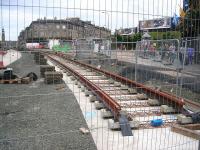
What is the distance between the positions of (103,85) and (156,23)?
7.48 m

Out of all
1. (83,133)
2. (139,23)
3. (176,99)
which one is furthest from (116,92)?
(139,23)

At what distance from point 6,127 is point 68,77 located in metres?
8.87

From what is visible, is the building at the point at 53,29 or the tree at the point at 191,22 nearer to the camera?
the building at the point at 53,29

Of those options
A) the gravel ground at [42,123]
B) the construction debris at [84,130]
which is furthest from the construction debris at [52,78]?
the construction debris at [84,130]

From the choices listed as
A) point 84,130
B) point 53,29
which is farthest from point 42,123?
point 53,29

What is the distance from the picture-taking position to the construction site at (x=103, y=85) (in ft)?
12.8

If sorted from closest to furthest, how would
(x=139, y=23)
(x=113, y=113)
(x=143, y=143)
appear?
1. (x=139, y=23)
2. (x=143, y=143)
3. (x=113, y=113)

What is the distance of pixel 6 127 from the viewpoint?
6945 millimetres

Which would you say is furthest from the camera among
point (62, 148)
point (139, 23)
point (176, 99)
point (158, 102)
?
point (158, 102)

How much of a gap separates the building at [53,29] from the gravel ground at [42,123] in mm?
747

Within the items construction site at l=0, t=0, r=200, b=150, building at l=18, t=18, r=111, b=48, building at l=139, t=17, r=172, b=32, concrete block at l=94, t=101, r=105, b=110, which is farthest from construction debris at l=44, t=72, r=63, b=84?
building at l=18, t=18, r=111, b=48

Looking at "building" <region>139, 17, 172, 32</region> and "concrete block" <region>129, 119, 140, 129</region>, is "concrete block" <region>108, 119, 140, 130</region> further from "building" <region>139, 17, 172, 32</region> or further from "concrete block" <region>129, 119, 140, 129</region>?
"building" <region>139, 17, 172, 32</region>

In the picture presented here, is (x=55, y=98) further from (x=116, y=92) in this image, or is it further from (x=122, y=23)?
(x=122, y=23)

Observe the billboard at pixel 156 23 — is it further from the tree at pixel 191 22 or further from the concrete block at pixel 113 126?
the concrete block at pixel 113 126
